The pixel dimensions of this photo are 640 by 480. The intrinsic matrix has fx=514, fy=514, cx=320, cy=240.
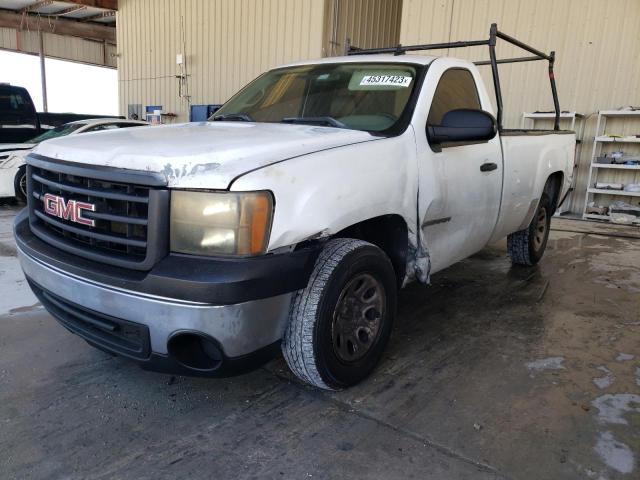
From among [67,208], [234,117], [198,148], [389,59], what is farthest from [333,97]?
[67,208]

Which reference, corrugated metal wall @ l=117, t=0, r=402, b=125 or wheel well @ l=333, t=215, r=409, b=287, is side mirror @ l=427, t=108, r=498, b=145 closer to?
wheel well @ l=333, t=215, r=409, b=287

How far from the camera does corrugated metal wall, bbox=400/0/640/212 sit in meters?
8.43

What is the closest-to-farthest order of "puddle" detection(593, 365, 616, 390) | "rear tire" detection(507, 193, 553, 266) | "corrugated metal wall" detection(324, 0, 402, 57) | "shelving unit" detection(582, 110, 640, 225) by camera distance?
"puddle" detection(593, 365, 616, 390) < "rear tire" detection(507, 193, 553, 266) < "shelving unit" detection(582, 110, 640, 225) < "corrugated metal wall" detection(324, 0, 402, 57)


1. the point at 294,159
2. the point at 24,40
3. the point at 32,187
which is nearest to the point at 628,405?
the point at 294,159

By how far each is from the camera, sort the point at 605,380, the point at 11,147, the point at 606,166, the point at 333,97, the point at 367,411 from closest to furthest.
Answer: the point at 367,411
the point at 605,380
the point at 333,97
the point at 11,147
the point at 606,166

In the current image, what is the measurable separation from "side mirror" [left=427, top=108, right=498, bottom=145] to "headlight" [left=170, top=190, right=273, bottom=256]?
1.32 meters

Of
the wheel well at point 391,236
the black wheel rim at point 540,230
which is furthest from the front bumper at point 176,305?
the black wheel rim at point 540,230

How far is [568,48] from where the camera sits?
8875 mm

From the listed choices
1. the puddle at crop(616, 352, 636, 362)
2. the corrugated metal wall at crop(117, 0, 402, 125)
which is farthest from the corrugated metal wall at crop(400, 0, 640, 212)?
the puddle at crop(616, 352, 636, 362)

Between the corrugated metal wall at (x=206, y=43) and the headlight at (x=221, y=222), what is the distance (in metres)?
10.4

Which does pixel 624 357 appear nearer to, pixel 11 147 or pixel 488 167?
pixel 488 167

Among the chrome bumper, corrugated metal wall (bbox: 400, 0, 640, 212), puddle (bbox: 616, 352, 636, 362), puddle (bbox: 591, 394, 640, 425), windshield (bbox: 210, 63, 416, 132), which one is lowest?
puddle (bbox: 616, 352, 636, 362)

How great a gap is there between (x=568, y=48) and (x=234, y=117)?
25.4 feet

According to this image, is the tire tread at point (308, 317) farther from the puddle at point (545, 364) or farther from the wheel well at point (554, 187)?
the wheel well at point (554, 187)
